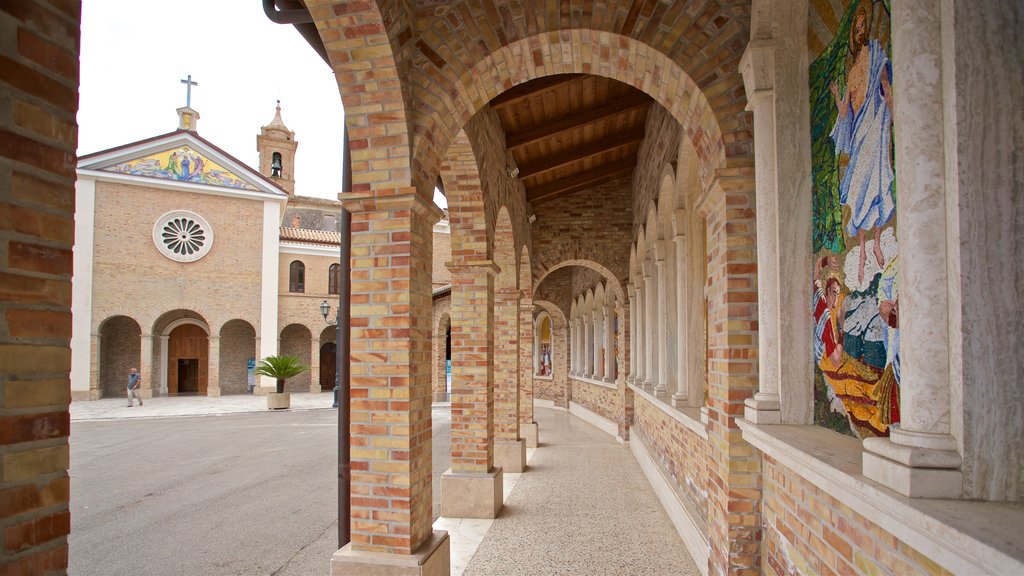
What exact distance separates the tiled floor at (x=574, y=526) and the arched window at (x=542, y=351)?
41.0 feet

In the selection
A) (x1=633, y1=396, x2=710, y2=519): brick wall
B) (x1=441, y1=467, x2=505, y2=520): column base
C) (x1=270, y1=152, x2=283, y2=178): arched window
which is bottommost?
(x1=441, y1=467, x2=505, y2=520): column base

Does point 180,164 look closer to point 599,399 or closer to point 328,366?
point 328,366

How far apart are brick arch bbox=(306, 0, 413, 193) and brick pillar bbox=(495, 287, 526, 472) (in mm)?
5248

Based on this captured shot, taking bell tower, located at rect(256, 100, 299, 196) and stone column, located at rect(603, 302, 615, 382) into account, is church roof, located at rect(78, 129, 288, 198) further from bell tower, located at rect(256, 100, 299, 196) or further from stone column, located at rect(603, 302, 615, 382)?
stone column, located at rect(603, 302, 615, 382)

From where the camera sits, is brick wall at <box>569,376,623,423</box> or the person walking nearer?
brick wall at <box>569,376,623,423</box>

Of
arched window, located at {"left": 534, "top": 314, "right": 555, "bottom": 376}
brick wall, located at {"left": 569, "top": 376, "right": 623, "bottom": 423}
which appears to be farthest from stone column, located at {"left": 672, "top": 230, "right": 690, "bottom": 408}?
arched window, located at {"left": 534, "top": 314, "right": 555, "bottom": 376}

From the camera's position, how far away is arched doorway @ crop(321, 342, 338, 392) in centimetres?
2766

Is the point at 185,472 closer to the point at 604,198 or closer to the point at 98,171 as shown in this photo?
the point at 604,198

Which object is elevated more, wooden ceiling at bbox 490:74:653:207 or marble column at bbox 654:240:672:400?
wooden ceiling at bbox 490:74:653:207

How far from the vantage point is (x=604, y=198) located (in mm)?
11438

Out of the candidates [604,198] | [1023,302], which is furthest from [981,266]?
[604,198]

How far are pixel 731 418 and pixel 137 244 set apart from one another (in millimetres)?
24339

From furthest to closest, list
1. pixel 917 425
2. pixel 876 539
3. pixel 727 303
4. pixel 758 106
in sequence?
pixel 727 303 < pixel 758 106 < pixel 876 539 < pixel 917 425

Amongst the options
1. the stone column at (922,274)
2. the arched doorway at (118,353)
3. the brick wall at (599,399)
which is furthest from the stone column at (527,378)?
the arched doorway at (118,353)
